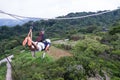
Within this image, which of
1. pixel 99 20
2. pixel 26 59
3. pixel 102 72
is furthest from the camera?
pixel 99 20

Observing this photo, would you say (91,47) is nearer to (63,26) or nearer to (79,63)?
(79,63)

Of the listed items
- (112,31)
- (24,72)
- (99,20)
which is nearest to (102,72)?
(24,72)

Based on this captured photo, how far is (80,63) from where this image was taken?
2041 cm

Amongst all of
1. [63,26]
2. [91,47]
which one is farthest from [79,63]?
[63,26]

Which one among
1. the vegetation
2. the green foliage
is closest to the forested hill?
the vegetation

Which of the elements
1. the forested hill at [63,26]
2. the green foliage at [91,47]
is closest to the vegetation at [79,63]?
the green foliage at [91,47]

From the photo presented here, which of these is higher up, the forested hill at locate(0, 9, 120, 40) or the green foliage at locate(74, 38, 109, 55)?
the green foliage at locate(74, 38, 109, 55)

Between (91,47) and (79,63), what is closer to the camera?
(79,63)

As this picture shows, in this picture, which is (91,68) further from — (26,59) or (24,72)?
(26,59)

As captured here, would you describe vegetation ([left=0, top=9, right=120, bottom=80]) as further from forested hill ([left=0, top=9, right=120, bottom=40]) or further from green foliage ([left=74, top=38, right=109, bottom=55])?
forested hill ([left=0, top=9, right=120, bottom=40])

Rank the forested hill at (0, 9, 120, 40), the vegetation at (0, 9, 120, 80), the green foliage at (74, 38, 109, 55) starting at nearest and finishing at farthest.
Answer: the vegetation at (0, 9, 120, 80) → the green foliage at (74, 38, 109, 55) → the forested hill at (0, 9, 120, 40)

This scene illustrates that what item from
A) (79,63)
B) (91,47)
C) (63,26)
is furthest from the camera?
A: (63,26)

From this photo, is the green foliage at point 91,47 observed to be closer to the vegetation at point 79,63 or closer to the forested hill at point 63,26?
the vegetation at point 79,63

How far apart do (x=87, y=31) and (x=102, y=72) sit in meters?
17.4
